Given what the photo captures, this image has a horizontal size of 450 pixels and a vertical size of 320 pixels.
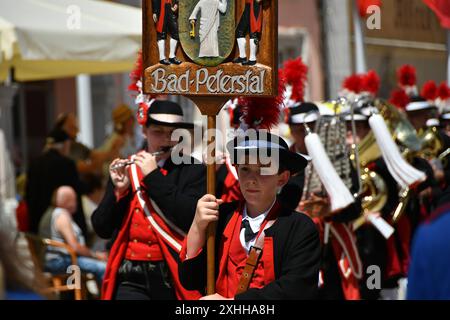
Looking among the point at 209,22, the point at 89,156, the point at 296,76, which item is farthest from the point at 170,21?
the point at 89,156

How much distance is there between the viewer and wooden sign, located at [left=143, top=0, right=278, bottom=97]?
14.9 ft

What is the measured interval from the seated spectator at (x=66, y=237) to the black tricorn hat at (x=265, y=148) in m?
3.27

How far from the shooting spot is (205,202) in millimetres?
4449

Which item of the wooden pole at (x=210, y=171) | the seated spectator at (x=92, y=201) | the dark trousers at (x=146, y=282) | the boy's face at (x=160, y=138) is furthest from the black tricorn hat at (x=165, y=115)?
the seated spectator at (x=92, y=201)

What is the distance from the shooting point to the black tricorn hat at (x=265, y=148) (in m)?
4.52

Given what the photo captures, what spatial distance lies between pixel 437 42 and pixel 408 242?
44.8 ft

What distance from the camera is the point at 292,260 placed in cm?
432

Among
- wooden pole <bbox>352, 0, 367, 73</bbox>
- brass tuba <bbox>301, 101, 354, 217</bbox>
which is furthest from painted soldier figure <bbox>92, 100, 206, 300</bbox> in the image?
wooden pole <bbox>352, 0, 367, 73</bbox>

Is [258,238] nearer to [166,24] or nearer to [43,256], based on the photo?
[166,24]

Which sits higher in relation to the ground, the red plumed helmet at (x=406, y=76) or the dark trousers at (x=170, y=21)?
the dark trousers at (x=170, y=21)

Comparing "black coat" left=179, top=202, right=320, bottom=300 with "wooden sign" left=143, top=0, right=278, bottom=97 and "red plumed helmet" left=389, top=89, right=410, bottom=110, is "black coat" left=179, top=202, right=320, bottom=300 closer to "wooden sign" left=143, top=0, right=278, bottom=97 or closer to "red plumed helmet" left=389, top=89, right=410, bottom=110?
"wooden sign" left=143, top=0, right=278, bottom=97

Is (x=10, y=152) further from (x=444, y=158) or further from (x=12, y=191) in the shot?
(x=444, y=158)

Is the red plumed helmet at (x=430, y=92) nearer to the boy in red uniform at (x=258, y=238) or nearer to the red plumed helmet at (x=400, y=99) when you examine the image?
the red plumed helmet at (x=400, y=99)

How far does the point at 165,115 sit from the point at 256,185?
1.50 meters
